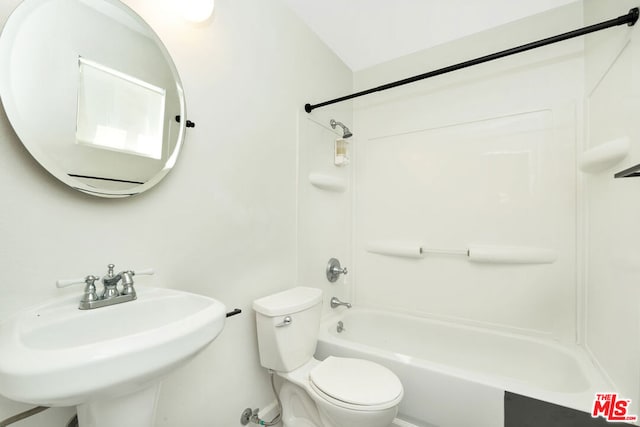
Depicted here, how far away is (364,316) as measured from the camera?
221 cm

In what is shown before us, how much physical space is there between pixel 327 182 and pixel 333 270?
26.7 inches

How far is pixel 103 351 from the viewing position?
0.56m

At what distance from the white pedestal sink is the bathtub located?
1.04 meters

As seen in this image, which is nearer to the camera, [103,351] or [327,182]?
[103,351]

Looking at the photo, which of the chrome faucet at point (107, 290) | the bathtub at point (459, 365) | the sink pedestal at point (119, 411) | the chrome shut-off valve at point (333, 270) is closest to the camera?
the sink pedestal at point (119, 411)

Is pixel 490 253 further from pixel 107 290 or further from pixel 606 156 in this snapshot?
pixel 107 290

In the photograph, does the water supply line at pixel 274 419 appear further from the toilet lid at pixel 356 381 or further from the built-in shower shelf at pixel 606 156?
the built-in shower shelf at pixel 606 156

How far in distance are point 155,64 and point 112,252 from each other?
71 cm

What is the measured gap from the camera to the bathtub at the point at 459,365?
48.2 inches

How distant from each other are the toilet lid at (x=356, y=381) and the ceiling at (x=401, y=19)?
6.78 feet

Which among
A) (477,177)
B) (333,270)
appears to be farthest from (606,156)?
(333,270)

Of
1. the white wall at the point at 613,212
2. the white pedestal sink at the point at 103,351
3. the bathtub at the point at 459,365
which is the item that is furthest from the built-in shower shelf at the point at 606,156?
the white pedestal sink at the point at 103,351

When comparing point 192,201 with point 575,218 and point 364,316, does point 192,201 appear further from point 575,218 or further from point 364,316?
point 575,218

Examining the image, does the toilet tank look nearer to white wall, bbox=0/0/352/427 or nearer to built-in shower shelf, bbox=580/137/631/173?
white wall, bbox=0/0/352/427
